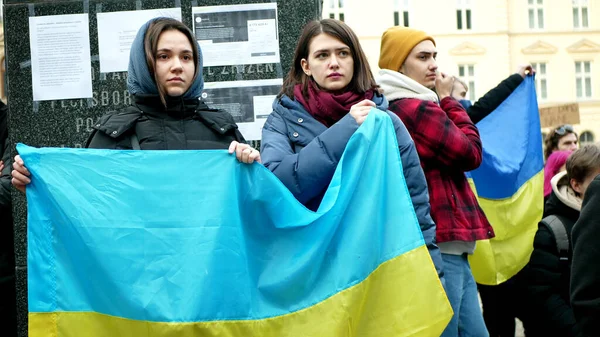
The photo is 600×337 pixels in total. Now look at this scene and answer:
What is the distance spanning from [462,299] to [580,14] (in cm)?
6101

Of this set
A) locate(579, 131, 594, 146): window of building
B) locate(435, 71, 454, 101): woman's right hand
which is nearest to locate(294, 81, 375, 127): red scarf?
locate(435, 71, 454, 101): woman's right hand

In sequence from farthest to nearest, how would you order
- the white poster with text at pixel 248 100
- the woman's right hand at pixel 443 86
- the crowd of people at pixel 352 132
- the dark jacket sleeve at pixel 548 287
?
the white poster with text at pixel 248 100 → the woman's right hand at pixel 443 86 → the dark jacket sleeve at pixel 548 287 → the crowd of people at pixel 352 132

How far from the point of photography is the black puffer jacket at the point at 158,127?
4648 mm

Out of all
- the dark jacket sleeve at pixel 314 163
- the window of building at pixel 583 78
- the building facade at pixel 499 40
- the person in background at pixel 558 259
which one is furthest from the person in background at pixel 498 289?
the window of building at pixel 583 78

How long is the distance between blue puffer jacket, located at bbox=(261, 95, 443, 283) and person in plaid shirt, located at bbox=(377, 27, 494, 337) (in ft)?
2.04

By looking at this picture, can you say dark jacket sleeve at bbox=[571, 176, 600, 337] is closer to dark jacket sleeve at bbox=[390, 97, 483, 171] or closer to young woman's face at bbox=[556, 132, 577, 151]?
dark jacket sleeve at bbox=[390, 97, 483, 171]

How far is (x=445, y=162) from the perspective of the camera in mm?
5465

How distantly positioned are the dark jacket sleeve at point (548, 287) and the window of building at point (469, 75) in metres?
54.5

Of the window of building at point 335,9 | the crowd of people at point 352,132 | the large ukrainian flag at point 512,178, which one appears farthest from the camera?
the window of building at point 335,9

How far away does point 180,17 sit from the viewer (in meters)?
6.28

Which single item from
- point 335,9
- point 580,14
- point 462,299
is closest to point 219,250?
point 462,299

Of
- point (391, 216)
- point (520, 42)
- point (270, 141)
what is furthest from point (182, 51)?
point (520, 42)

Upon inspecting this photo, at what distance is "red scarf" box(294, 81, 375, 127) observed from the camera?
4.77 m

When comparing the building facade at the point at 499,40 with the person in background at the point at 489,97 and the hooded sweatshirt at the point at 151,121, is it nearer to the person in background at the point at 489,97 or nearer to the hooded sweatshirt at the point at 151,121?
the person in background at the point at 489,97
